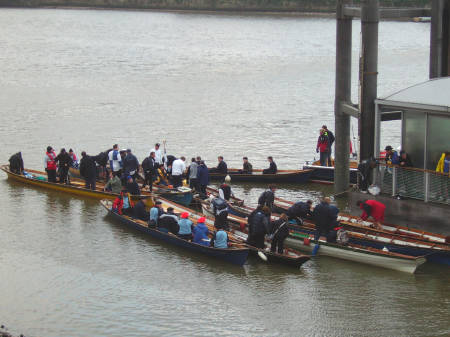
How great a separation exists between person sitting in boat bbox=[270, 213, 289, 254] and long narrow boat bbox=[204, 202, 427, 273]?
1.08 m

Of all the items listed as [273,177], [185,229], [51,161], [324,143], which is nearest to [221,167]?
[273,177]

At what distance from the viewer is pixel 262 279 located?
60.7 ft

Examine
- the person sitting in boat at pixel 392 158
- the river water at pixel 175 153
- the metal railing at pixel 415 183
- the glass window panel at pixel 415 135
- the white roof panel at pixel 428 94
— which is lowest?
the river water at pixel 175 153

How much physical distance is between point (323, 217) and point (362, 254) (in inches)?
51.0

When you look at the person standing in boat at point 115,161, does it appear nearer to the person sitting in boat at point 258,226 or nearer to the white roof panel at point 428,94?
the person sitting in boat at point 258,226

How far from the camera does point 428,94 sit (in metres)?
20.3

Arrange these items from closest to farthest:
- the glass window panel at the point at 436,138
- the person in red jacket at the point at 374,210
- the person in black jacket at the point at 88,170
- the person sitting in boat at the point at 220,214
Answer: the glass window panel at the point at 436,138
the person in red jacket at the point at 374,210
the person sitting in boat at the point at 220,214
the person in black jacket at the point at 88,170

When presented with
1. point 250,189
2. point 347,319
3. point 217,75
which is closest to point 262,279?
point 347,319

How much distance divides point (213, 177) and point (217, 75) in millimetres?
32292

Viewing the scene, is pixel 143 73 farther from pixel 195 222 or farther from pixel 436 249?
pixel 436 249

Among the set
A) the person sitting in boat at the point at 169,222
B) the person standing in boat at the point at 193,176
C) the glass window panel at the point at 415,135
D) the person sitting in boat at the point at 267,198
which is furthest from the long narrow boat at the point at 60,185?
→ the glass window panel at the point at 415,135

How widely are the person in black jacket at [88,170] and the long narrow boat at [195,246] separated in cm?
323

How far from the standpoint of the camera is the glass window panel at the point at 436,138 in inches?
786

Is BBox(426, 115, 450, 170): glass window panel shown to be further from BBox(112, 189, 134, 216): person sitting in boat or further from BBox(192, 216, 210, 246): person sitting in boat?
BBox(112, 189, 134, 216): person sitting in boat
